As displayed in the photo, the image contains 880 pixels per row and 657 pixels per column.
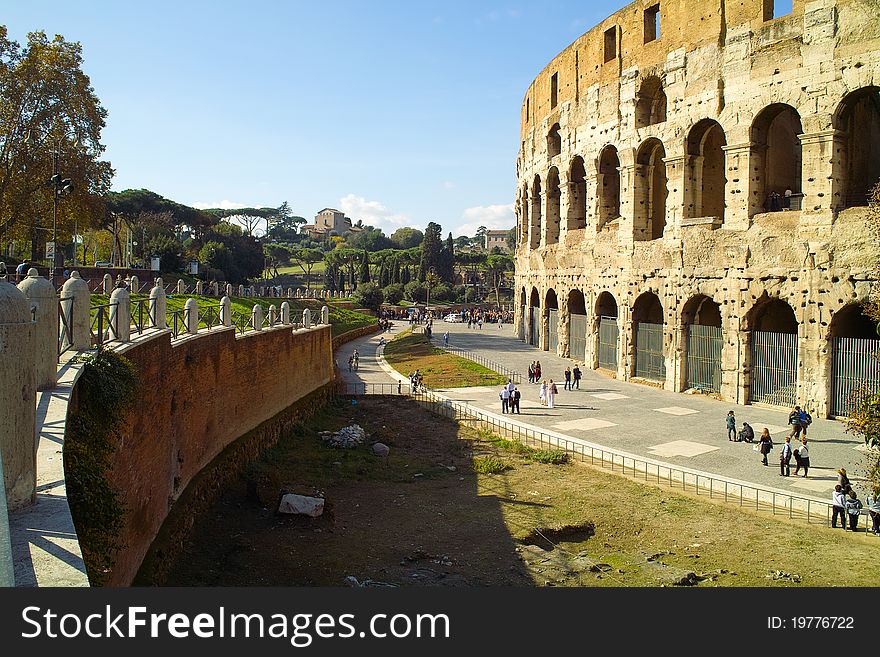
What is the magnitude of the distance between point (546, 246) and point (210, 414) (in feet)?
78.5

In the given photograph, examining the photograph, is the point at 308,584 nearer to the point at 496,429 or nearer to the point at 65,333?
the point at 65,333

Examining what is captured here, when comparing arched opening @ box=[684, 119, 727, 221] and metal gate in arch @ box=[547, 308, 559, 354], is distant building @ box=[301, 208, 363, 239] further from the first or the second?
arched opening @ box=[684, 119, 727, 221]

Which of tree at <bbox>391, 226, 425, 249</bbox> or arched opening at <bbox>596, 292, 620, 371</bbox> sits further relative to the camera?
tree at <bbox>391, 226, 425, 249</bbox>

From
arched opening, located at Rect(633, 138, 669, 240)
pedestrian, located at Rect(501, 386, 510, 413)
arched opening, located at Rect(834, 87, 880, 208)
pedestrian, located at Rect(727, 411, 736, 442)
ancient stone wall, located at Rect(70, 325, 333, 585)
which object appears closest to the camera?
ancient stone wall, located at Rect(70, 325, 333, 585)

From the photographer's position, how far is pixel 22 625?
3465 mm

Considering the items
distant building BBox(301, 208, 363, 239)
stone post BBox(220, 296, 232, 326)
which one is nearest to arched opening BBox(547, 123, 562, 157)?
stone post BBox(220, 296, 232, 326)

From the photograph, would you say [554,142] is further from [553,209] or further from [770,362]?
[770,362]

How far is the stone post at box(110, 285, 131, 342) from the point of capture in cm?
921

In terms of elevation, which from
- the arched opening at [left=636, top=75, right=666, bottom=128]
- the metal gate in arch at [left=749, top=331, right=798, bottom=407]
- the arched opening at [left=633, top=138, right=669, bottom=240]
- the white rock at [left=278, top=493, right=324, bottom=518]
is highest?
the arched opening at [left=636, top=75, right=666, bottom=128]

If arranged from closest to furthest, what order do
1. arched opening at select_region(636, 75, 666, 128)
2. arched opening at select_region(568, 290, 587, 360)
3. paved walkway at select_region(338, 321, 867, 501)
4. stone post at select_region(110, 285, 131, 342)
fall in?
1. stone post at select_region(110, 285, 131, 342)
2. paved walkway at select_region(338, 321, 867, 501)
3. arched opening at select_region(636, 75, 666, 128)
4. arched opening at select_region(568, 290, 587, 360)

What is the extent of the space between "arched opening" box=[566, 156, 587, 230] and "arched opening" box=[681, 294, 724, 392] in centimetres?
867

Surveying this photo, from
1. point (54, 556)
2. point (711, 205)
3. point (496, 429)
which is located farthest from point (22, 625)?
point (711, 205)

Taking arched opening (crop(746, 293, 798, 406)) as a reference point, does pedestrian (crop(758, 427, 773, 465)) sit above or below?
below

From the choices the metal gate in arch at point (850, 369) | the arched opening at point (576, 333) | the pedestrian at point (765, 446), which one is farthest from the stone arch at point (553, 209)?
the pedestrian at point (765, 446)
